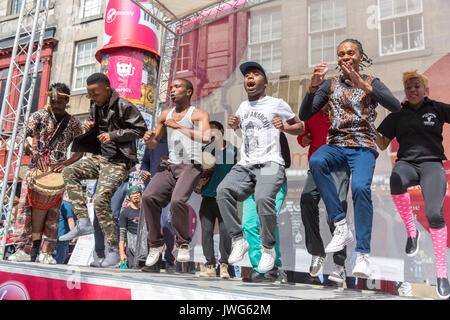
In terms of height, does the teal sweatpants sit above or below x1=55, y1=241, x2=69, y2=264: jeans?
above

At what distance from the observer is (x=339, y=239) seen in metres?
2.77

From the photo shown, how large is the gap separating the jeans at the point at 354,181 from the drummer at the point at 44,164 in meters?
3.01

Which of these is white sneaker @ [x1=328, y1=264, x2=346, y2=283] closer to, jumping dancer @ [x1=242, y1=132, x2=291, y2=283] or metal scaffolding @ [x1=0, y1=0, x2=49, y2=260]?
jumping dancer @ [x1=242, y1=132, x2=291, y2=283]

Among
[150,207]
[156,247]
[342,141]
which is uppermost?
[342,141]

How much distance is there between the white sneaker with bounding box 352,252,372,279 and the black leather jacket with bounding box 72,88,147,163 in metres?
2.37

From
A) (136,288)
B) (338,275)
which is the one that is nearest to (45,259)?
(136,288)

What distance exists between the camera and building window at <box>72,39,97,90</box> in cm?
1314

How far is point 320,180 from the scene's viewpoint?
302 centimetres

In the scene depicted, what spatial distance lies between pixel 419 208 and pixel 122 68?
26.7 ft

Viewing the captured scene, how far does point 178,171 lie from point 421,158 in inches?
85.6

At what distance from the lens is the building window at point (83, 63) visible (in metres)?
13.1

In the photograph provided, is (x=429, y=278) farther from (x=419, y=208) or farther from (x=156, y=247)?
(x=156, y=247)

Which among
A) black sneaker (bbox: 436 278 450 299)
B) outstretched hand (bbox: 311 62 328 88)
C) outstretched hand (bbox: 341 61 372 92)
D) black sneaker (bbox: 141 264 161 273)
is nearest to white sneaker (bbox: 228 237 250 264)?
black sneaker (bbox: 141 264 161 273)
